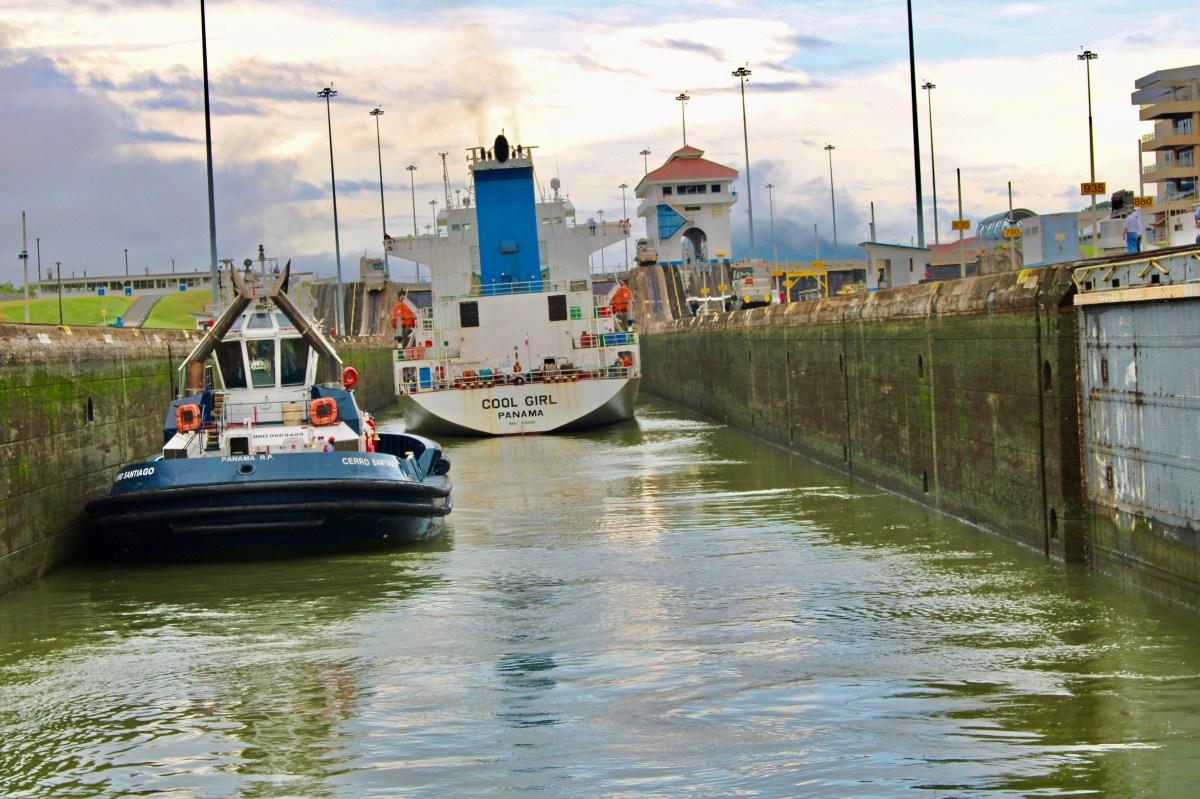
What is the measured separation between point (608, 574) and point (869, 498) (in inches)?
294

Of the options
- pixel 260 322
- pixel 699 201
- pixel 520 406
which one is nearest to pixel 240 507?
pixel 260 322

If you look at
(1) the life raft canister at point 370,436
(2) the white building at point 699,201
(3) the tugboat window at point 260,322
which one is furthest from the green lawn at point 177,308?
(3) the tugboat window at point 260,322

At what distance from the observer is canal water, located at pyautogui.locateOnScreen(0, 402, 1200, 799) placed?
9.12m

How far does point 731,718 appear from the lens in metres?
10.2

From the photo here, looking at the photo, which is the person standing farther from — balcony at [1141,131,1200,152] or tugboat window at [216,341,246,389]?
balcony at [1141,131,1200,152]

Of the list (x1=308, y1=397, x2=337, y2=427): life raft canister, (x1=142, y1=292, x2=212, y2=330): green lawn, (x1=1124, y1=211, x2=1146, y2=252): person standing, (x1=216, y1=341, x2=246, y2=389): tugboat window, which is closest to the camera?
(x1=308, y1=397, x2=337, y2=427): life raft canister

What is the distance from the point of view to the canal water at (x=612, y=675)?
359 inches

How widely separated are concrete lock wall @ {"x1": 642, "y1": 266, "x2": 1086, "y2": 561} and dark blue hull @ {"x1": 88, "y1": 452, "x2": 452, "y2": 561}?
7.50m

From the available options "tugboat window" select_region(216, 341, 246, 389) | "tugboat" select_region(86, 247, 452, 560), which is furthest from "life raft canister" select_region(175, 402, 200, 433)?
"tugboat window" select_region(216, 341, 246, 389)

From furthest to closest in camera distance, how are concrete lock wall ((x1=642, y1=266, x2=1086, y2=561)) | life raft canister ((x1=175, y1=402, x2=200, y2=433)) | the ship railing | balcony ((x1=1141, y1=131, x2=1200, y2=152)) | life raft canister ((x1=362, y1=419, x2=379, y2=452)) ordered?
balcony ((x1=1141, y1=131, x2=1200, y2=152)) → the ship railing → life raft canister ((x1=362, y1=419, x2=379, y2=452)) → life raft canister ((x1=175, y1=402, x2=200, y2=433)) → concrete lock wall ((x1=642, y1=266, x2=1086, y2=561))

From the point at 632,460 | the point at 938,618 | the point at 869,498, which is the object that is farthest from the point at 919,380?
the point at 632,460

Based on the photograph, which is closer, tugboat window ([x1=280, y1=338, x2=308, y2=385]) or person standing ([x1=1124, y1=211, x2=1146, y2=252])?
tugboat window ([x1=280, y1=338, x2=308, y2=385])

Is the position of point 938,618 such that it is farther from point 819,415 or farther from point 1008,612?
point 819,415

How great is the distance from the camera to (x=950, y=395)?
1936 centimetres
